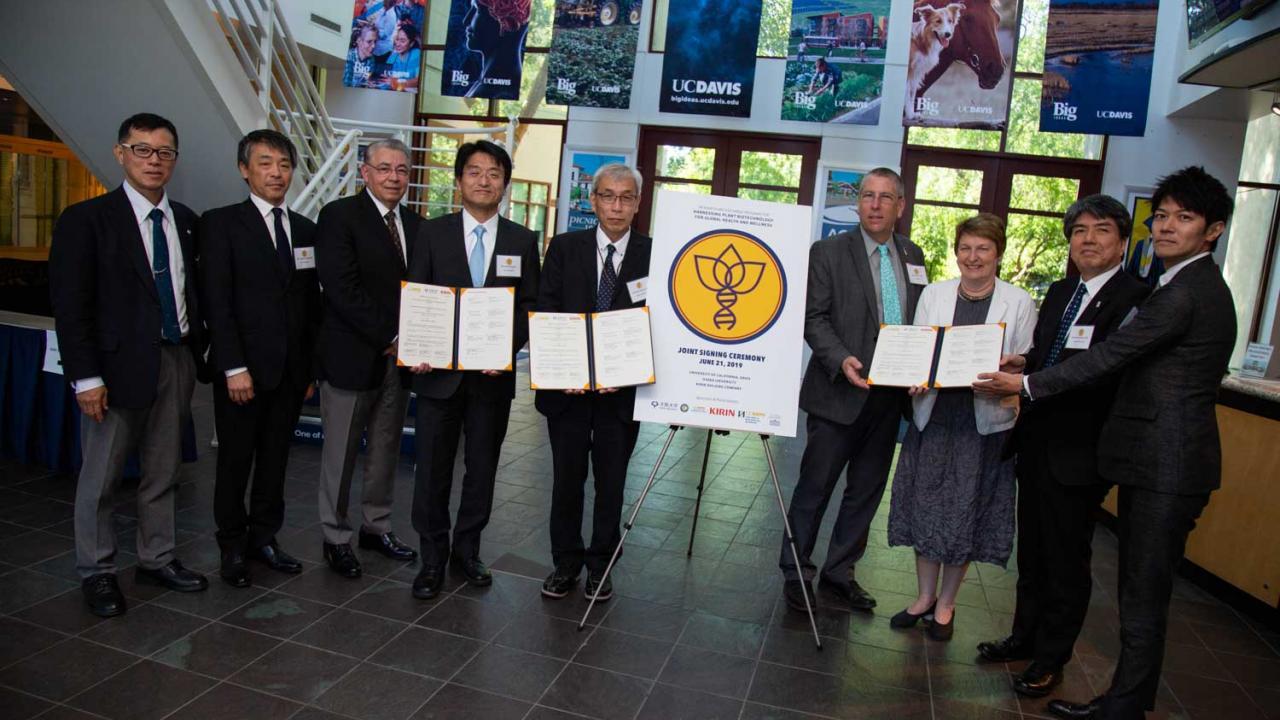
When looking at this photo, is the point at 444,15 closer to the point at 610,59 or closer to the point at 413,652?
the point at 610,59

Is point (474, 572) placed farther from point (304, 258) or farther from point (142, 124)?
point (142, 124)

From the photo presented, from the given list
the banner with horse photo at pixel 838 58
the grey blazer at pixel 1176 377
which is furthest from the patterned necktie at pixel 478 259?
the banner with horse photo at pixel 838 58

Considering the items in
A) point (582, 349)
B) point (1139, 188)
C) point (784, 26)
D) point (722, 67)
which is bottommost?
point (582, 349)

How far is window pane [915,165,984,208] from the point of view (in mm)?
A: 9094

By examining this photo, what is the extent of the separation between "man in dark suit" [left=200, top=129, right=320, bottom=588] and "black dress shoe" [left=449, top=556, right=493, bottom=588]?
0.69 meters

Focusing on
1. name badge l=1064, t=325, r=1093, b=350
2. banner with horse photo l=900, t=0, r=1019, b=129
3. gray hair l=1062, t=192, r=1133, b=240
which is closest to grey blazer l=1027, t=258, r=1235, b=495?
name badge l=1064, t=325, r=1093, b=350

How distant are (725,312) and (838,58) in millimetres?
6120

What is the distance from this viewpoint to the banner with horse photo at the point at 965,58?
7.69m

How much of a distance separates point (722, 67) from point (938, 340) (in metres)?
6.21

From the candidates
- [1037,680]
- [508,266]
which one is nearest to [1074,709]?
[1037,680]

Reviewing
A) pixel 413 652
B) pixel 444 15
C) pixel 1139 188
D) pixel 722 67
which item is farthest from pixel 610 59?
pixel 413 652

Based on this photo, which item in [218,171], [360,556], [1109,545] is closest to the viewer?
[360,556]

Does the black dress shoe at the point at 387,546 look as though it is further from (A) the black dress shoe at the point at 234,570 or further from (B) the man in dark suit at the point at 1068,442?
(B) the man in dark suit at the point at 1068,442

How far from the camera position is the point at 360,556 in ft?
12.1
